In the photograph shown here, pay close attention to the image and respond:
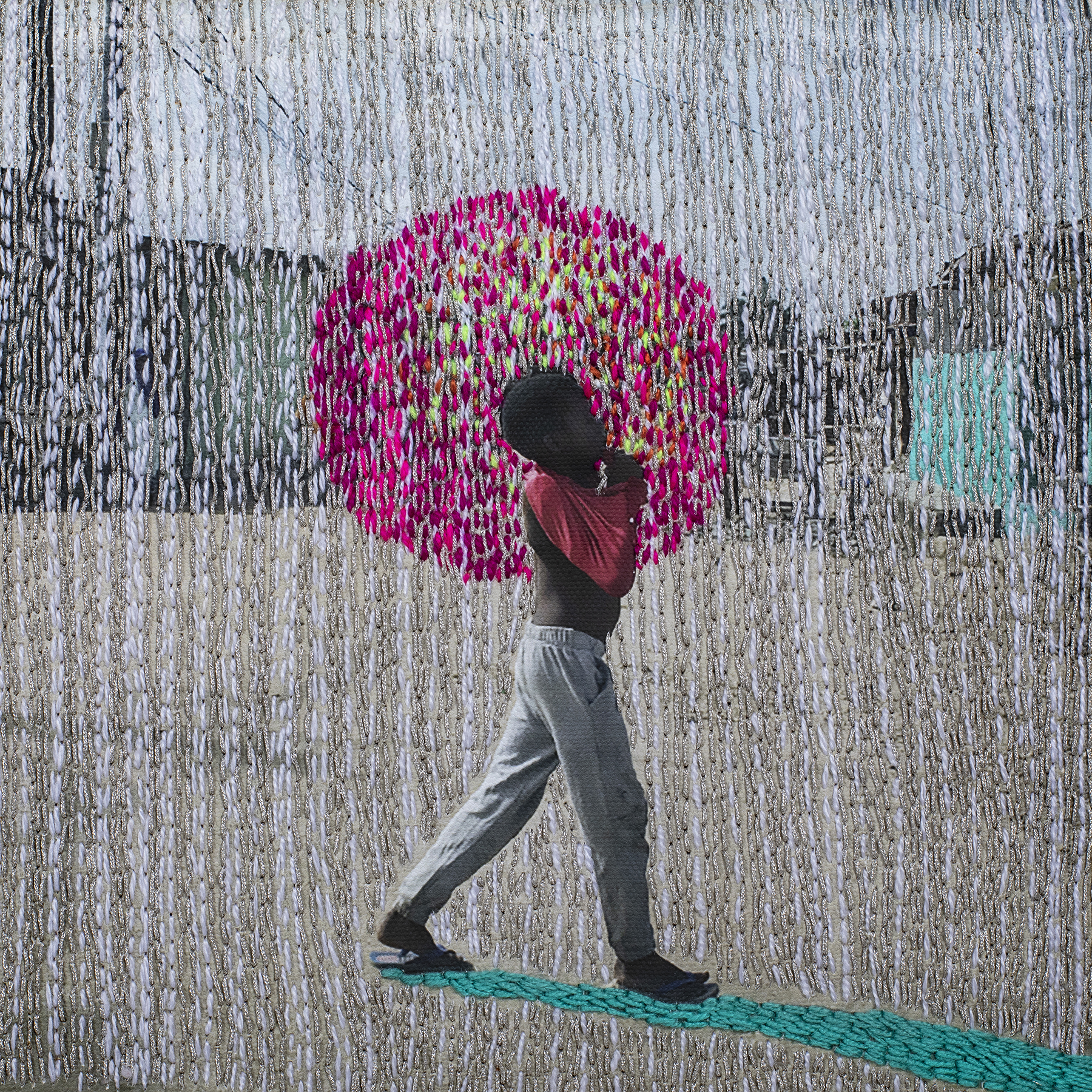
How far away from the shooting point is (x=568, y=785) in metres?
1.59

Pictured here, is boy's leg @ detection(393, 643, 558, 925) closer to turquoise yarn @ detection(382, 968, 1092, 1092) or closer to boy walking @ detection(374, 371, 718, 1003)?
boy walking @ detection(374, 371, 718, 1003)

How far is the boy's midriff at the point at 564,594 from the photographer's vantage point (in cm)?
157

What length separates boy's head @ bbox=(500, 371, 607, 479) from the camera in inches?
60.6

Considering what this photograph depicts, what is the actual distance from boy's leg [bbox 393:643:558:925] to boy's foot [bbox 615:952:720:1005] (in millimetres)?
298

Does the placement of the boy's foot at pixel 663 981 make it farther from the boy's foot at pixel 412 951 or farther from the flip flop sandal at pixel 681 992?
the boy's foot at pixel 412 951

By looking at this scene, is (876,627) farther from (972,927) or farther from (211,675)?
(211,675)

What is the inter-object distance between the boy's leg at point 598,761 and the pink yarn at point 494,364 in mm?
161

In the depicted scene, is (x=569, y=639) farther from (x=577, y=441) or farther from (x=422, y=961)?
(x=422, y=961)

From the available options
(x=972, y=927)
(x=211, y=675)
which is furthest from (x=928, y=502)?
(x=211, y=675)

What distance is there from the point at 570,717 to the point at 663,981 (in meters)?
0.48

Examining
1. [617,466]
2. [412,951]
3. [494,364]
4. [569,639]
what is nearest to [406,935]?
[412,951]

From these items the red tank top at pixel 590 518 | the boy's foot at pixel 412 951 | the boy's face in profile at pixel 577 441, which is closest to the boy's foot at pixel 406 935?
the boy's foot at pixel 412 951

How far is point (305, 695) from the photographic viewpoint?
1.63 metres

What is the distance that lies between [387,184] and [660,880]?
1.26m
